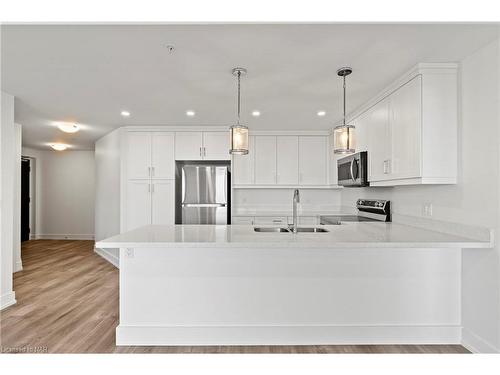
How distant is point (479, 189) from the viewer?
87.9 inches

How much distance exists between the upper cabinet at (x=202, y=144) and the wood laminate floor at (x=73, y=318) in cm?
214

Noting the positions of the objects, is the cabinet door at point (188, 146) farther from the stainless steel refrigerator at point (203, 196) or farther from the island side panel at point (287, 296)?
the island side panel at point (287, 296)

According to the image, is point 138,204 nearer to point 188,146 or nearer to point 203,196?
point 203,196

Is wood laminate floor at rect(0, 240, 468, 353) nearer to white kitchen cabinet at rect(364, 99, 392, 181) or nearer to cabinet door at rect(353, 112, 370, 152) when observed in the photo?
white kitchen cabinet at rect(364, 99, 392, 181)

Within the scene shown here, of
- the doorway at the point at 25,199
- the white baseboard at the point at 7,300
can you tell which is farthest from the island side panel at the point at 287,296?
the doorway at the point at 25,199

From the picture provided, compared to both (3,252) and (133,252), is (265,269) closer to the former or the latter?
(133,252)

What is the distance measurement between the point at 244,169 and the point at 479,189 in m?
3.28

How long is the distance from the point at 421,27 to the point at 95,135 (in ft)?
17.3

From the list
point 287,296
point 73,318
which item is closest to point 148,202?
point 73,318

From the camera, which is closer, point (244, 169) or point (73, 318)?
point (73, 318)

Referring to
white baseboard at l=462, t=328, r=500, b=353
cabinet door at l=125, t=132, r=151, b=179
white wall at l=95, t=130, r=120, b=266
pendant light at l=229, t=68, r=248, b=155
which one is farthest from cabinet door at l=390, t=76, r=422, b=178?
white wall at l=95, t=130, r=120, b=266

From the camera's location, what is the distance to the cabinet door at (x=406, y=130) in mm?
2504

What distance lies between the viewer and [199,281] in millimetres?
2445

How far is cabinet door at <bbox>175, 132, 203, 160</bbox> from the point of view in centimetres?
482
